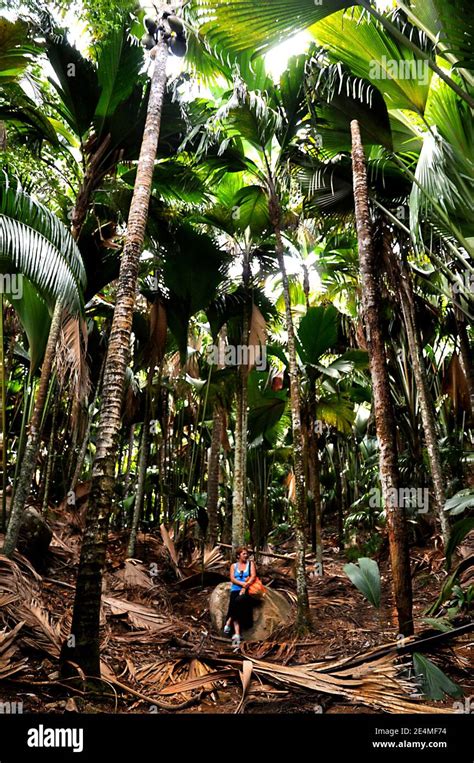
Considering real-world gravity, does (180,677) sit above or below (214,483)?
below

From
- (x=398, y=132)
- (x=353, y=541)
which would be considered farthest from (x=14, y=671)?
(x=353, y=541)

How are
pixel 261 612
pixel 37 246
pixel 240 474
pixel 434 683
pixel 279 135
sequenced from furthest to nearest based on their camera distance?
pixel 240 474 < pixel 279 135 < pixel 261 612 < pixel 37 246 < pixel 434 683

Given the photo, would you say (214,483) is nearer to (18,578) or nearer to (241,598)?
(241,598)

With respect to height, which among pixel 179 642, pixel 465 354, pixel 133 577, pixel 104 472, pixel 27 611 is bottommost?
pixel 179 642

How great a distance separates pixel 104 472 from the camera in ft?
11.8

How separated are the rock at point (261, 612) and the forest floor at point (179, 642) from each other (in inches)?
6.0

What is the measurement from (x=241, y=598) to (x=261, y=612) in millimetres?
531

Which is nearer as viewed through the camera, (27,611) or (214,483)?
(27,611)

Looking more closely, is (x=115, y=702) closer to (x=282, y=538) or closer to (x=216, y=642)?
(x=216, y=642)

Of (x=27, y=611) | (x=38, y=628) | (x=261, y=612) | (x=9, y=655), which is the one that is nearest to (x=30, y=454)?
(x=27, y=611)

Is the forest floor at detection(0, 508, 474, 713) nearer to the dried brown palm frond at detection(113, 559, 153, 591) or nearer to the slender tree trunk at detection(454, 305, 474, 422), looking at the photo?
the dried brown palm frond at detection(113, 559, 153, 591)

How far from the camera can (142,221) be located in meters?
4.29

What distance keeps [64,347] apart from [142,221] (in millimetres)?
1499

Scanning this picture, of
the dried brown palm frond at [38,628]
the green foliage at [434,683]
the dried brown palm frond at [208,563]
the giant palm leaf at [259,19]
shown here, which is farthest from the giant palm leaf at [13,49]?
the green foliage at [434,683]
